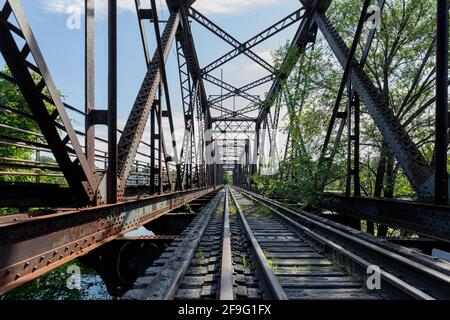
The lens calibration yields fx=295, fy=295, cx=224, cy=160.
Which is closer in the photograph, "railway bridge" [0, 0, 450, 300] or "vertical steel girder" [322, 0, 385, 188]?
"railway bridge" [0, 0, 450, 300]

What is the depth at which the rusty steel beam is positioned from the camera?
2.59 meters

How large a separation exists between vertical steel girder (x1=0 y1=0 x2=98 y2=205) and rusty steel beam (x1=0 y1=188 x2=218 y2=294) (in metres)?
0.45

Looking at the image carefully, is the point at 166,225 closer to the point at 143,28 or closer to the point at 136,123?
the point at 136,123

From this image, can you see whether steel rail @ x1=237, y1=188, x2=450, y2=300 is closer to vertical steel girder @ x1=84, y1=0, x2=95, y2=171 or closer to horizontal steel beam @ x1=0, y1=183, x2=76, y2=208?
vertical steel girder @ x1=84, y1=0, x2=95, y2=171

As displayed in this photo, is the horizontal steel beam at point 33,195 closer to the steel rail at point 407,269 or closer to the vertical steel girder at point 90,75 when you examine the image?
the vertical steel girder at point 90,75

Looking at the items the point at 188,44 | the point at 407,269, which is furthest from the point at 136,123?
the point at 188,44

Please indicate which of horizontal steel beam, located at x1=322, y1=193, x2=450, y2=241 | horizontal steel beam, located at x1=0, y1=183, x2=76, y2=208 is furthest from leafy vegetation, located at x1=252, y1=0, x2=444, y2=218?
horizontal steel beam, located at x1=0, y1=183, x2=76, y2=208

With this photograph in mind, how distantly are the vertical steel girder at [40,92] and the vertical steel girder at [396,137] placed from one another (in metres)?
5.48

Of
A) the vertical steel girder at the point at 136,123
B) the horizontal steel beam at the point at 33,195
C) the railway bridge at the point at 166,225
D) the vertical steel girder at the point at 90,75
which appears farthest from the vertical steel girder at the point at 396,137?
the horizontal steel beam at the point at 33,195

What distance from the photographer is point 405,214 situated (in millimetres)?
5535

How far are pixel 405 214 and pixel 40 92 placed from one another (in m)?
6.17

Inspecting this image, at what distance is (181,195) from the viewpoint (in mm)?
10727

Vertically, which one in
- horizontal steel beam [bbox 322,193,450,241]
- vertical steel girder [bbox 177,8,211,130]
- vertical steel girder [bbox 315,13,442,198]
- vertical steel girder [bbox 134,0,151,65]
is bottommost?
horizontal steel beam [bbox 322,193,450,241]

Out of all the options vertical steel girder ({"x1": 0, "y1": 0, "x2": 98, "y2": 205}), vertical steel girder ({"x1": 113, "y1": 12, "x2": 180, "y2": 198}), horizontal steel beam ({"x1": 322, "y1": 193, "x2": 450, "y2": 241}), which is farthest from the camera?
vertical steel girder ({"x1": 113, "y1": 12, "x2": 180, "y2": 198})
